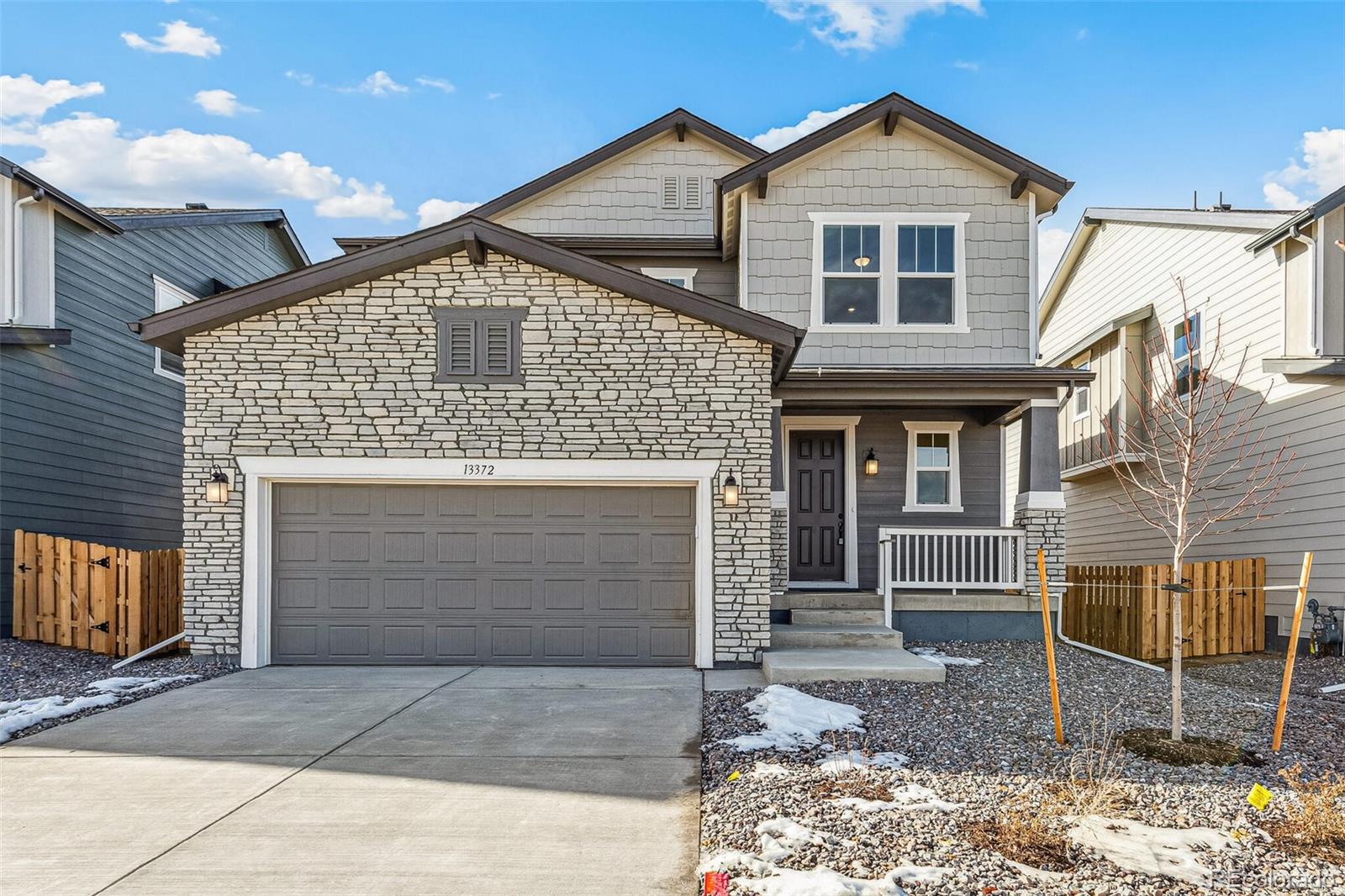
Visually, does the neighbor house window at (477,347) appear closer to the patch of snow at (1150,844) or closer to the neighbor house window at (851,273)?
the neighbor house window at (851,273)

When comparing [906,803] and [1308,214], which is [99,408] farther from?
[1308,214]

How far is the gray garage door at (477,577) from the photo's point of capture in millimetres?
10117

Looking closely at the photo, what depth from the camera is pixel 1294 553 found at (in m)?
12.1

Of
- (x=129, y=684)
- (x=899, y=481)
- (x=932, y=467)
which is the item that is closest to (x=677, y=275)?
(x=899, y=481)

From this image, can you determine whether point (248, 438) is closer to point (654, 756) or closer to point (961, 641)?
point (654, 756)

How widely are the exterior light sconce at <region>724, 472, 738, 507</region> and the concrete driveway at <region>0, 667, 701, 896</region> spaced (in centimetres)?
228

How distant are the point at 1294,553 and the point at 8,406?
54.1 ft

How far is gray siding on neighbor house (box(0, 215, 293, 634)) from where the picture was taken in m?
12.0

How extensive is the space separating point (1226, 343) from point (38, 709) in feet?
49.5

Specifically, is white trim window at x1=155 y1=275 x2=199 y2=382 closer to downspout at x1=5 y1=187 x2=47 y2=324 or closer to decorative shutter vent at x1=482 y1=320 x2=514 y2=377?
downspout at x1=5 y1=187 x2=47 y2=324

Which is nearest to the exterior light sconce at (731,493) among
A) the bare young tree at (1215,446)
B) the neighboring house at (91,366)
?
the bare young tree at (1215,446)

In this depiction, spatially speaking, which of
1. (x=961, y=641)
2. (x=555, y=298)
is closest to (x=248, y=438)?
(x=555, y=298)

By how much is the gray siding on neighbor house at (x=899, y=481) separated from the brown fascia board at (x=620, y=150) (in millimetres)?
4997

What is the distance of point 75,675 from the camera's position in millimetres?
9562
